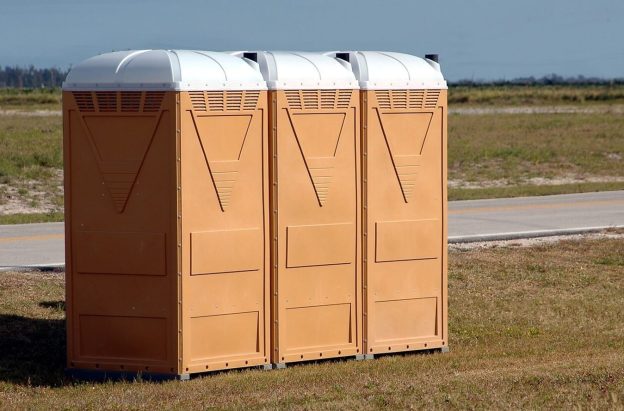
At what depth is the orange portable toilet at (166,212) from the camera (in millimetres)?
8992

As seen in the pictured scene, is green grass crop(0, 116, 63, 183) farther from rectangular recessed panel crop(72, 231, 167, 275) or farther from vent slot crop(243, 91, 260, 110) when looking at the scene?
vent slot crop(243, 91, 260, 110)

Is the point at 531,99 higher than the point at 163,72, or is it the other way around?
the point at 163,72

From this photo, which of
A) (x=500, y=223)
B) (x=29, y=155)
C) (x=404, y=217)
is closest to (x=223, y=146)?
(x=404, y=217)

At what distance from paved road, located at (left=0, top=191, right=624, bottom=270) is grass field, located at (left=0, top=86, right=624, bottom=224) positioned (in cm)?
179

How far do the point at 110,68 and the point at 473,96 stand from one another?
93014 millimetres

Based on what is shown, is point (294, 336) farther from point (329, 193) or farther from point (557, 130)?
point (557, 130)

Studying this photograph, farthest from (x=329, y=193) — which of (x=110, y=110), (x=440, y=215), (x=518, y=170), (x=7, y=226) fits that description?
(x=518, y=170)

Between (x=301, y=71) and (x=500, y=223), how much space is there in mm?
11107

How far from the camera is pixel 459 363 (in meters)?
9.83

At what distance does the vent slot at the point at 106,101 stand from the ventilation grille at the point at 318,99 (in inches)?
55.5

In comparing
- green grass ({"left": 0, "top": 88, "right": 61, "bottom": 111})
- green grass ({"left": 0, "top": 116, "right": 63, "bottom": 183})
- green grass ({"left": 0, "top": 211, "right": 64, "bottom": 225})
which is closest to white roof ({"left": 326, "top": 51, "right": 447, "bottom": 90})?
green grass ({"left": 0, "top": 211, "right": 64, "bottom": 225})

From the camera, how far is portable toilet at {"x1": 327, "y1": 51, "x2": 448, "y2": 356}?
9.85 m

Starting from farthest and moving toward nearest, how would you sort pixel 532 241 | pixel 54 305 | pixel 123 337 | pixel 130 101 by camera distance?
pixel 532 241 < pixel 54 305 < pixel 123 337 < pixel 130 101

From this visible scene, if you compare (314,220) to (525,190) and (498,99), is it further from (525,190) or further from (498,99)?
(498,99)
